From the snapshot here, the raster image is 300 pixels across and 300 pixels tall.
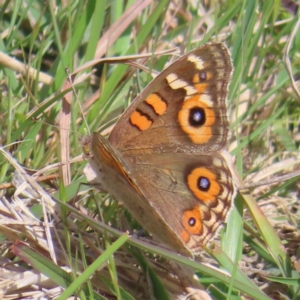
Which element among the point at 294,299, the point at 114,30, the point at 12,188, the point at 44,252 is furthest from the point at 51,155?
the point at 294,299

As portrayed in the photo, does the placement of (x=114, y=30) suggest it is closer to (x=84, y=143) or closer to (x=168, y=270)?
(x=84, y=143)

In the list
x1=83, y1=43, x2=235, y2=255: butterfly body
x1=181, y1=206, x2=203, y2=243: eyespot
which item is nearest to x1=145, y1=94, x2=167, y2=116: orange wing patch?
x1=83, y1=43, x2=235, y2=255: butterfly body

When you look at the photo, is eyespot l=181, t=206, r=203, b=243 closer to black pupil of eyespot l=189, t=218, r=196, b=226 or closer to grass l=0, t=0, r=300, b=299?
black pupil of eyespot l=189, t=218, r=196, b=226

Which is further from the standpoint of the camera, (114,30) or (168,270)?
(114,30)

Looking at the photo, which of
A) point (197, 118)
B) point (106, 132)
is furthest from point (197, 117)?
point (106, 132)

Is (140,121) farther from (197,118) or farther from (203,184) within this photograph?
(203,184)

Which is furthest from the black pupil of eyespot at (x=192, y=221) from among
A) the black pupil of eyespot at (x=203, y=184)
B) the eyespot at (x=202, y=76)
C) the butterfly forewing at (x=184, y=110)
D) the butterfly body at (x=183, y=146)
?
the eyespot at (x=202, y=76)
